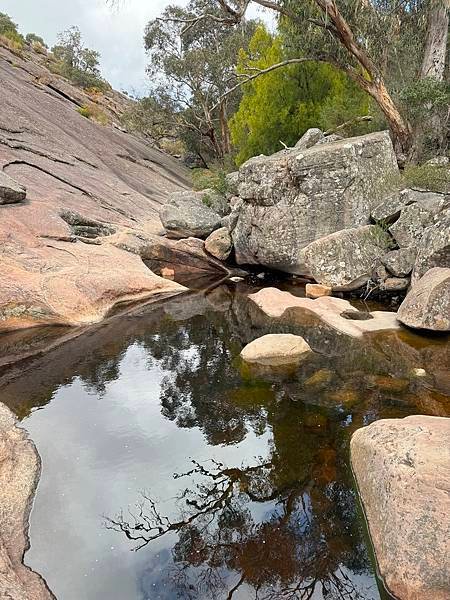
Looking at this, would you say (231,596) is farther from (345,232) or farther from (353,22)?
(353,22)

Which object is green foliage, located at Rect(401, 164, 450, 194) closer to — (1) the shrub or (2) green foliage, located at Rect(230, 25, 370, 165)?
(2) green foliage, located at Rect(230, 25, 370, 165)

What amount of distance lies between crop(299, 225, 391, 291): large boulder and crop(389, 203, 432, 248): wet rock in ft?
0.97

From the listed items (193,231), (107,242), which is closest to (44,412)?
(107,242)

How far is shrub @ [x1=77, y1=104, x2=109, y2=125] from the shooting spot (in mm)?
28031

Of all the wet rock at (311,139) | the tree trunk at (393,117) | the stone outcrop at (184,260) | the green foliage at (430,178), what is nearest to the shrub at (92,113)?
the wet rock at (311,139)

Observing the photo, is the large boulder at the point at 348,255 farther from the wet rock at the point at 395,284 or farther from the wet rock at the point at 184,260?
the wet rock at the point at 184,260

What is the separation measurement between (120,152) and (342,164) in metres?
16.8

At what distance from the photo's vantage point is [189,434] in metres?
5.59

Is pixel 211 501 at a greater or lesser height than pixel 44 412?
lesser

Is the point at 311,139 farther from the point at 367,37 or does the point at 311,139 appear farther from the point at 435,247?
the point at 435,247

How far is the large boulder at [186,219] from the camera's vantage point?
50.2 feet

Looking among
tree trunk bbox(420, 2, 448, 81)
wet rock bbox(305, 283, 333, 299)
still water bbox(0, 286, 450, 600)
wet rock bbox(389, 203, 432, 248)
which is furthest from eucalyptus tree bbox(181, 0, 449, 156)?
still water bbox(0, 286, 450, 600)

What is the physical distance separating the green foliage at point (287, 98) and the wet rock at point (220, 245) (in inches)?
273

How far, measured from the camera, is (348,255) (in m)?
10.9
